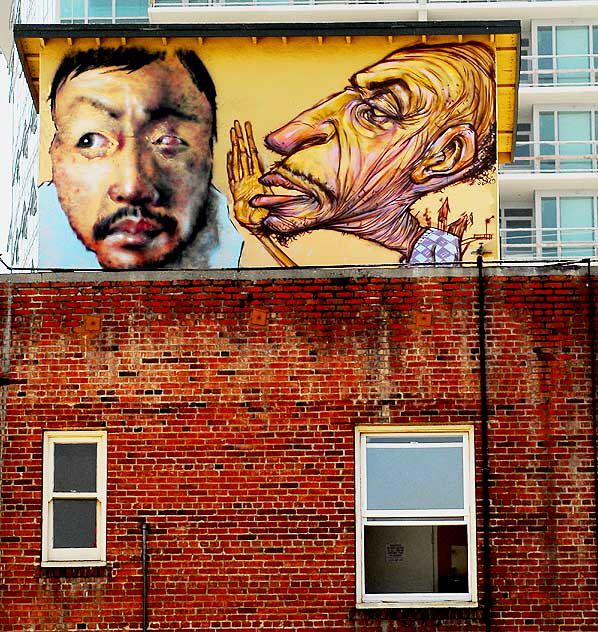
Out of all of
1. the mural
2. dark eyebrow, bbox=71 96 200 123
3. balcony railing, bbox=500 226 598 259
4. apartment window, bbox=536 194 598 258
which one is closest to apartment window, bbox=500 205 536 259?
balcony railing, bbox=500 226 598 259

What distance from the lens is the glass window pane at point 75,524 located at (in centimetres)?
1631

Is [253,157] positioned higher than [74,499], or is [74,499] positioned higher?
[253,157]

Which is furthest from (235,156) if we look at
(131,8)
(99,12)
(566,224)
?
(566,224)

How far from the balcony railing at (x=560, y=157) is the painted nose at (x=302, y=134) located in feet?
132

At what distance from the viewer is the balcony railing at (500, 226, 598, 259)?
60.6 m

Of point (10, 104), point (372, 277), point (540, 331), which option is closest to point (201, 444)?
point (372, 277)

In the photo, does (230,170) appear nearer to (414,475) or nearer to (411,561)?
(414,475)

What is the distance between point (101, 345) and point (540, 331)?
16.2ft

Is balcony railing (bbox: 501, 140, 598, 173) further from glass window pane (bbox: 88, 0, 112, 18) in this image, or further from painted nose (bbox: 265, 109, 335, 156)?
painted nose (bbox: 265, 109, 335, 156)

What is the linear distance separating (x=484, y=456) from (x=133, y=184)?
8627 mm

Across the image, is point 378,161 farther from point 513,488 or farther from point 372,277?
point 513,488

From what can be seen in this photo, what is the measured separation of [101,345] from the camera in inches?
653

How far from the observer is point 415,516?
53.8 ft

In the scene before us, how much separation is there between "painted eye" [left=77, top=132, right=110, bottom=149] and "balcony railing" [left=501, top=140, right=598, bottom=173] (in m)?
41.0
